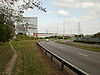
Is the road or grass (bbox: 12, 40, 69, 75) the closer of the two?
grass (bbox: 12, 40, 69, 75)

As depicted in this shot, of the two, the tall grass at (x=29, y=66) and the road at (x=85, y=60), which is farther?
the road at (x=85, y=60)

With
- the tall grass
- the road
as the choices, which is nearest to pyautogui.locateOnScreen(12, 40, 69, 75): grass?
the tall grass

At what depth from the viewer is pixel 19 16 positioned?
19.0m

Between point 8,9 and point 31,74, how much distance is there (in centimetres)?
807

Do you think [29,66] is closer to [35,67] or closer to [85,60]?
[35,67]

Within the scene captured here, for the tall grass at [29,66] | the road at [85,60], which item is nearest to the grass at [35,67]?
the tall grass at [29,66]

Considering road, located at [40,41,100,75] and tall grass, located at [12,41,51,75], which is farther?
road, located at [40,41,100,75]

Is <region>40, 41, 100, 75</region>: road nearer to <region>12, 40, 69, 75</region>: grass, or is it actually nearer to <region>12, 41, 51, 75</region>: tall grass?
<region>12, 40, 69, 75</region>: grass

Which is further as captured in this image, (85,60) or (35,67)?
(85,60)

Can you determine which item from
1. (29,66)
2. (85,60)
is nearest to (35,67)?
(29,66)

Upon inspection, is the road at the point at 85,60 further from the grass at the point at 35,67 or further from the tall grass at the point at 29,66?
the tall grass at the point at 29,66

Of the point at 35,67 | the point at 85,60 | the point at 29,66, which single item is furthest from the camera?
the point at 85,60

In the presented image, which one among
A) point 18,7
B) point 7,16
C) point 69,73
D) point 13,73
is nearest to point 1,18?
point 7,16

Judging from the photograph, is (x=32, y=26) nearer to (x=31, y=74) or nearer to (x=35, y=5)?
(x=35, y=5)
